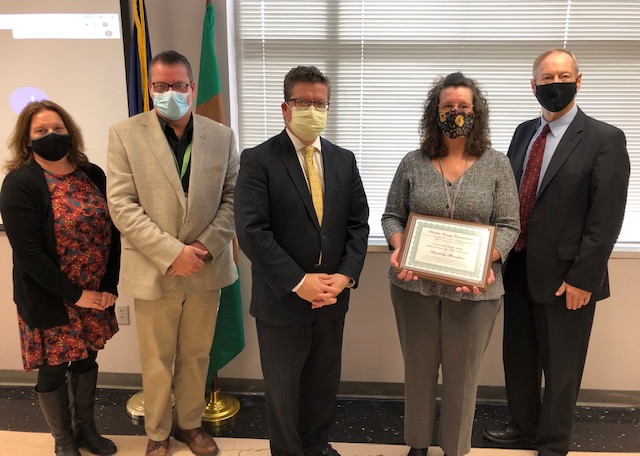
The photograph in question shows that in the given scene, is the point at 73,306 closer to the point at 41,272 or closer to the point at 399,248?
the point at 41,272

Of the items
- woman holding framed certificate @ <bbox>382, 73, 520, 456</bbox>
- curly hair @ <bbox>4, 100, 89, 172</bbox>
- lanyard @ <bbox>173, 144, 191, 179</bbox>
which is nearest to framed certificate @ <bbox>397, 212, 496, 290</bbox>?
woman holding framed certificate @ <bbox>382, 73, 520, 456</bbox>

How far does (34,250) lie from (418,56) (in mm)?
2081

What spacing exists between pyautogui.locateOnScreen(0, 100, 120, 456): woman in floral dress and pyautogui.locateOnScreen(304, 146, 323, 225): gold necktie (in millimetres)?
924

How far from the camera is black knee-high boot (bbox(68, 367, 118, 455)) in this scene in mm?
2156

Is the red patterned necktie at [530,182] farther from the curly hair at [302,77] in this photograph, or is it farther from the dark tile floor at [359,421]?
the dark tile floor at [359,421]

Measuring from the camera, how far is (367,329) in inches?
109

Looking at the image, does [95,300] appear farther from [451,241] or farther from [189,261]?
[451,241]

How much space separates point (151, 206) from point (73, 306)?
56 cm

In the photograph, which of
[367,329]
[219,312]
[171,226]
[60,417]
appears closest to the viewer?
[171,226]

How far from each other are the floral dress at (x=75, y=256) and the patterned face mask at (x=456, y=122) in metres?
1.47

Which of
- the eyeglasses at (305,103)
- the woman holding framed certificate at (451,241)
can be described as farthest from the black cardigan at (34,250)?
the woman holding framed certificate at (451,241)

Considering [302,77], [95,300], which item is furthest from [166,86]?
[95,300]

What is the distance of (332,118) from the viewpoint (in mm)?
2660

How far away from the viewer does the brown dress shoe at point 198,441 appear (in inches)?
87.9
